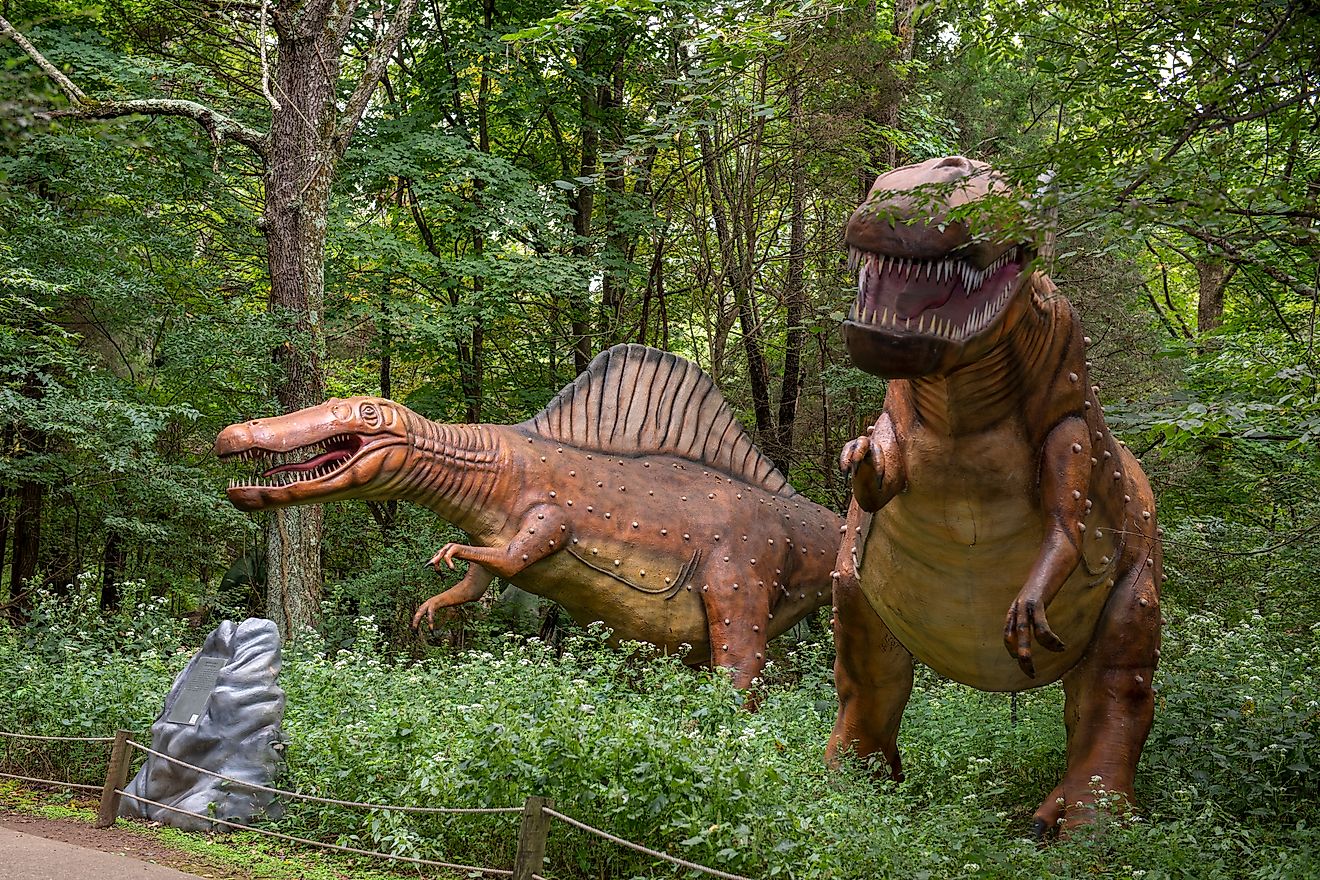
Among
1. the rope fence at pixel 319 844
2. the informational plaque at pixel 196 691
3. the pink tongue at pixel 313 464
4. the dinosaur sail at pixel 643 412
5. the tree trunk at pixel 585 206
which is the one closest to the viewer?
the rope fence at pixel 319 844

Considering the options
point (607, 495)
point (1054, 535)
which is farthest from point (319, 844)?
point (607, 495)

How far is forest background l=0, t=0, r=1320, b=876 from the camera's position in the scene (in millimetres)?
6141

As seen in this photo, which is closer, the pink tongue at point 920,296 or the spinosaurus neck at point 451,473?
the pink tongue at point 920,296

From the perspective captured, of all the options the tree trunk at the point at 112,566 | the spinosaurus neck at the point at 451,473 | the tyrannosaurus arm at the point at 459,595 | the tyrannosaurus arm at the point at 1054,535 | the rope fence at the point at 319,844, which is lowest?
the tree trunk at the point at 112,566

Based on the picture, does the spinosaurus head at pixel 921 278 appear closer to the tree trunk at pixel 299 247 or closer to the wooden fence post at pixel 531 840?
the wooden fence post at pixel 531 840

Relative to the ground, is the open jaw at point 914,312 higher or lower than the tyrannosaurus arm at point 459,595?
higher

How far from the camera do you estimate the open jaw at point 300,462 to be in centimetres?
703

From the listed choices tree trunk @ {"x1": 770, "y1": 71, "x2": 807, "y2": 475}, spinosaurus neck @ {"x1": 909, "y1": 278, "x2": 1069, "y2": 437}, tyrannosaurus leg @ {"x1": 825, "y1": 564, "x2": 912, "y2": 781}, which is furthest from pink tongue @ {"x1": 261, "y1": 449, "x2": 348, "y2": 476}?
tree trunk @ {"x1": 770, "y1": 71, "x2": 807, "y2": 475}

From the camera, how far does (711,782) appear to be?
13.5 feet

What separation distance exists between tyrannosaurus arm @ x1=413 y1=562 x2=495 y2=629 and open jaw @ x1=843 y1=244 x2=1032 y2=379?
4.42 m

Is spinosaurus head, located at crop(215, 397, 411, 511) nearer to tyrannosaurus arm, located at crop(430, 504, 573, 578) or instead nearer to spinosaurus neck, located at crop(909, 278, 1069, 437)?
tyrannosaurus arm, located at crop(430, 504, 573, 578)

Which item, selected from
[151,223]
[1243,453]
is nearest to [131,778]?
[151,223]

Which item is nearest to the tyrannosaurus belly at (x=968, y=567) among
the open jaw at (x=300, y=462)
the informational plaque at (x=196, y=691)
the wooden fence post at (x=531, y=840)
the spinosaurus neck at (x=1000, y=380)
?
the spinosaurus neck at (x=1000, y=380)

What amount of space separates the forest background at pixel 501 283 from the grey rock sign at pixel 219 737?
697 millimetres
